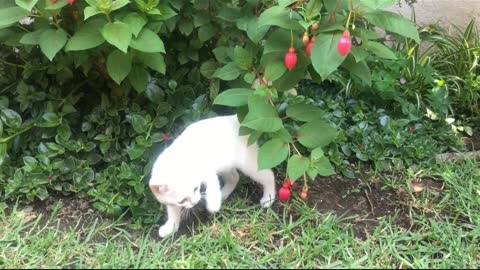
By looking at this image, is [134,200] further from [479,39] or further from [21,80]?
[479,39]

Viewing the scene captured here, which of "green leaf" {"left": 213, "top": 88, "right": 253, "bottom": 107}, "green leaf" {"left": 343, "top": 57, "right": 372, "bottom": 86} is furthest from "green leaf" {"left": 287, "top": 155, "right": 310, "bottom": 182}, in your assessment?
"green leaf" {"left": 343, "top": 57, "right": 372, "bottom": 86}

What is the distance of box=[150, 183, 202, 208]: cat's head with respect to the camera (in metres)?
2.15

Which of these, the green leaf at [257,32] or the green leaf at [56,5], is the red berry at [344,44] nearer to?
the green leaf at [257,32]

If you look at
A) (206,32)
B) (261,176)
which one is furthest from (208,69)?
(261,176)

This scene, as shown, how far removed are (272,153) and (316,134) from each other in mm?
212

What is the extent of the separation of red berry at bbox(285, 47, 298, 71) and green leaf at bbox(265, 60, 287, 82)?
0.06 meters

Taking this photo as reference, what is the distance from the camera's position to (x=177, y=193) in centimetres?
217

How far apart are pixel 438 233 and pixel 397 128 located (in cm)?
80

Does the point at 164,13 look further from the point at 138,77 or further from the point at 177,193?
the point at 177,193

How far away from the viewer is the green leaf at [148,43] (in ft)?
7.15

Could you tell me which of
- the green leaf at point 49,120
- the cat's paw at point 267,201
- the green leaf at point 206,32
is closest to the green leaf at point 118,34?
the green leaf at point 206,32

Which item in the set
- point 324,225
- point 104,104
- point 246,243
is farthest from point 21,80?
point 324,225

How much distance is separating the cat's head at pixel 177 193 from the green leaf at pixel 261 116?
1.12 feet

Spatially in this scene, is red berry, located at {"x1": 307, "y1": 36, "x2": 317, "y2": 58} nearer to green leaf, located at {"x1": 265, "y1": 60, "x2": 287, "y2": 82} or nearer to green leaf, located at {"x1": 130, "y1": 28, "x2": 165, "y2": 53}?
green leaf, located at {"x1": 265, "y1": 60, "x2": 287, "y2": 82}
